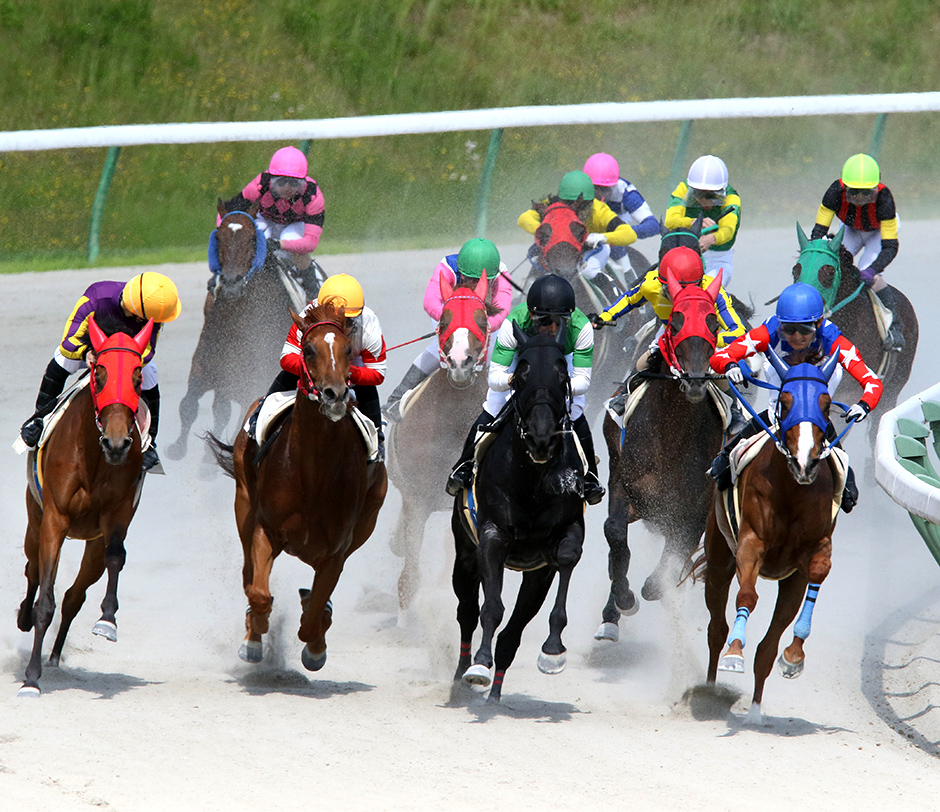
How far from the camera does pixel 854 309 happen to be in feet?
36.8

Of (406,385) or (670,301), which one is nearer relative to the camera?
(670,301)

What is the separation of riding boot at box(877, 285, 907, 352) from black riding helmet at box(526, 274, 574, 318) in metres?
4.69

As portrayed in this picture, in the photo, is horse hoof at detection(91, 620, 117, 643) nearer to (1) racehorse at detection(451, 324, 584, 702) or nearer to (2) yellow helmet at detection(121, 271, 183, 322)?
(2) yellow helmet at detection(121, 271, 183, 322)

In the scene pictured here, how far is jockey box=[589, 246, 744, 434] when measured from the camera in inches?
338

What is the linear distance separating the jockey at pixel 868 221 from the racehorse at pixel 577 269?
1.70m

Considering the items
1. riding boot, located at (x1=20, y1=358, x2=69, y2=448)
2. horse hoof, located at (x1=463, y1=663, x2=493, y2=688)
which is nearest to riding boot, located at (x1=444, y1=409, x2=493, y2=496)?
horse hoof, located at (x1=463, y1=663, x2=493, y2=688)

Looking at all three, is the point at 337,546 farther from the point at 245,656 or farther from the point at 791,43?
the point at 791,43

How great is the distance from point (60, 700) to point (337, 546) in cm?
154

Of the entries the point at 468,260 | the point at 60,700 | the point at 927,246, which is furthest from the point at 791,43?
the point at 60,700

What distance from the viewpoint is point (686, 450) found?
853cm

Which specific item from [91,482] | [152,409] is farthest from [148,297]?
[91,482]

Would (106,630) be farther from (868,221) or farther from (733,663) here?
(868,221)

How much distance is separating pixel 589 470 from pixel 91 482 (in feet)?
8.22

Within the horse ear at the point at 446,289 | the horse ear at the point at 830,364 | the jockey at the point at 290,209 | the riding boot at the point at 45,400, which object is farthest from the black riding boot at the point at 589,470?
the jockey at the point at 290,209
